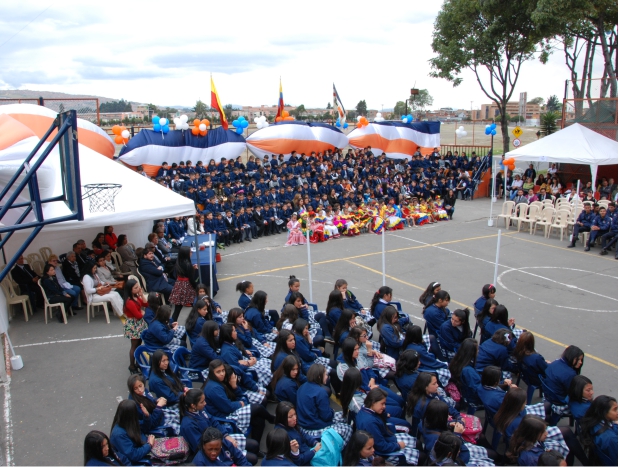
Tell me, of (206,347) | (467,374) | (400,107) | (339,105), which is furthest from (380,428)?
(400,107)

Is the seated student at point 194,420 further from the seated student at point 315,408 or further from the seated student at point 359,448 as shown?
the seated student at point 359,448

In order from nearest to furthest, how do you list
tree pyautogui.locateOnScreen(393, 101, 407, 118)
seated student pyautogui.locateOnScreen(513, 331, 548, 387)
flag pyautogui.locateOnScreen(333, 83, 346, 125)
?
seated student pyautogui.locateOnScreen(513, 331, 548, 387) < flag pyautogui.locateOnScreen(333, 83, 346, 125) < tree pyautogui.locateOnScreen(393, 101, 407, 118)

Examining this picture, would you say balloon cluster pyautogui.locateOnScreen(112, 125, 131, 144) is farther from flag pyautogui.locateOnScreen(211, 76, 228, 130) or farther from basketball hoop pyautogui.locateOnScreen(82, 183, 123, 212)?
basketball hoop pyautogui.locateOnScreen(82, 183, 123, 212)

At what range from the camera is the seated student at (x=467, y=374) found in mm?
5715

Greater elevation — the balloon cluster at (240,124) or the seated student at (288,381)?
the balloon cluster at (240,124)

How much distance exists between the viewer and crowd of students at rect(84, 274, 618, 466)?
4.67 m

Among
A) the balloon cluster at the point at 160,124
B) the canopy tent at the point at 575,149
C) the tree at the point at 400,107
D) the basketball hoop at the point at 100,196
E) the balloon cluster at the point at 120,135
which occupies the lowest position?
the basketball hoop at the point at 100,196

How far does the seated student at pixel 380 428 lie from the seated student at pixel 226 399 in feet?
4.32

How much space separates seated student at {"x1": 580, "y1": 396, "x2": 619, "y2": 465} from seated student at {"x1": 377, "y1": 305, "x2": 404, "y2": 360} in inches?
93.6

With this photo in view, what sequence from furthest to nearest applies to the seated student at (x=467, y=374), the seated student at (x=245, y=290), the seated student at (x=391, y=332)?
1. the seated student at (x=245, y=290)
2. the seated student at (x=391, y=332)
3. the seated student at (x=467, y=374)

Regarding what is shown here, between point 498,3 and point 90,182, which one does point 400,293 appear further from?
point 498,3

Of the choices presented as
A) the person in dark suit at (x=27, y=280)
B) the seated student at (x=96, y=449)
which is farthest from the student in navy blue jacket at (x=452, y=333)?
the person in dark suit at (x=27, y=280)

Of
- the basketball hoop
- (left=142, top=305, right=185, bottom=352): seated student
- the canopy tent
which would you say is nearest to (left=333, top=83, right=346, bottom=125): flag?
the canopy tent

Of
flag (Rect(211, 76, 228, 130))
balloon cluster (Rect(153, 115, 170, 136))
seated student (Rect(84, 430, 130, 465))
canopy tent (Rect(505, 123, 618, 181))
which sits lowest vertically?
seated student (Rect(84, 430, 130, 465))
